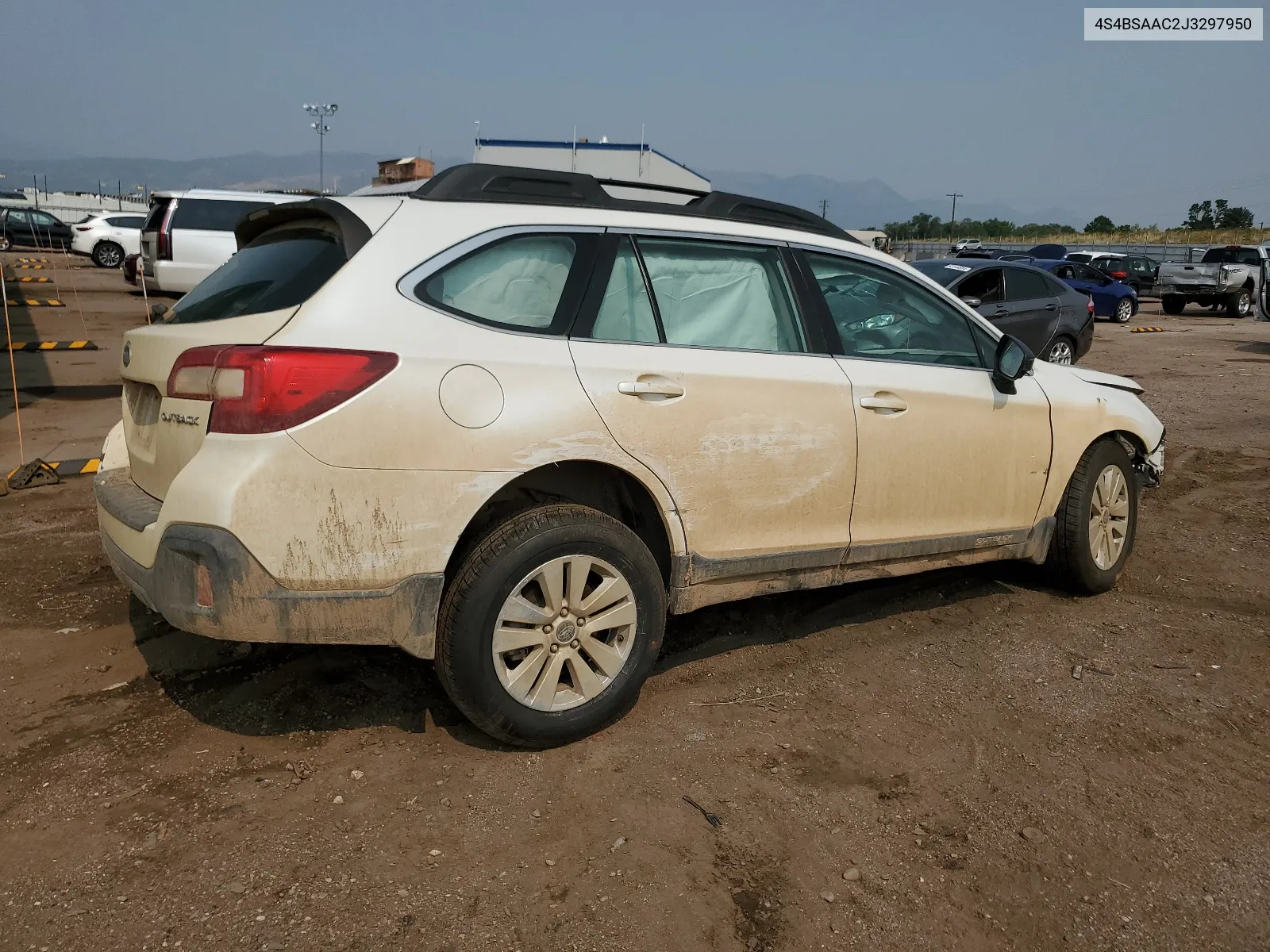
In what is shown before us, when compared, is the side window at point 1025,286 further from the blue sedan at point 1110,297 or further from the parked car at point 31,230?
the parked car at point 31,230

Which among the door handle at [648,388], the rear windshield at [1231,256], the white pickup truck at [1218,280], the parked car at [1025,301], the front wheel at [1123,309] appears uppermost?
the rear windshield at [1231,256]

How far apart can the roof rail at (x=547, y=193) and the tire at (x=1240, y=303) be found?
2644 centimetres

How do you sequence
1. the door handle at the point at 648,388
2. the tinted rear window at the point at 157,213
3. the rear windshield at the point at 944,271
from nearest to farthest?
the door handle at the point at 648,388
the rear windshield at the point at 944,271
the tinted rear window at the point at 157,213

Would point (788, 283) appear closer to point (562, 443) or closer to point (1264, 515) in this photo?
point (562, 443)

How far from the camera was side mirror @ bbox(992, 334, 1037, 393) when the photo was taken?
430 centimetres

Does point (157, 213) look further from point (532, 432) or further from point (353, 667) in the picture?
point (532, 432)

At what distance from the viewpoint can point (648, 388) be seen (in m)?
3.38

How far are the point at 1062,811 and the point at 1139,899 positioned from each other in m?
0.41

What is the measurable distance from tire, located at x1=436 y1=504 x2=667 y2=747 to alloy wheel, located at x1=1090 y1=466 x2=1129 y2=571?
2.56 metres

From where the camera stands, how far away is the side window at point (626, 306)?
11.3 feet

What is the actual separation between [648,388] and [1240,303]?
27606mm

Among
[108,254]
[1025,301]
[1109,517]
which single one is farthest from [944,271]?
[108,254]

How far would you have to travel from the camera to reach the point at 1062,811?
308cm

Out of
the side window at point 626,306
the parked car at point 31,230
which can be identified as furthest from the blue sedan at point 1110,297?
the parked car at point 31,230
